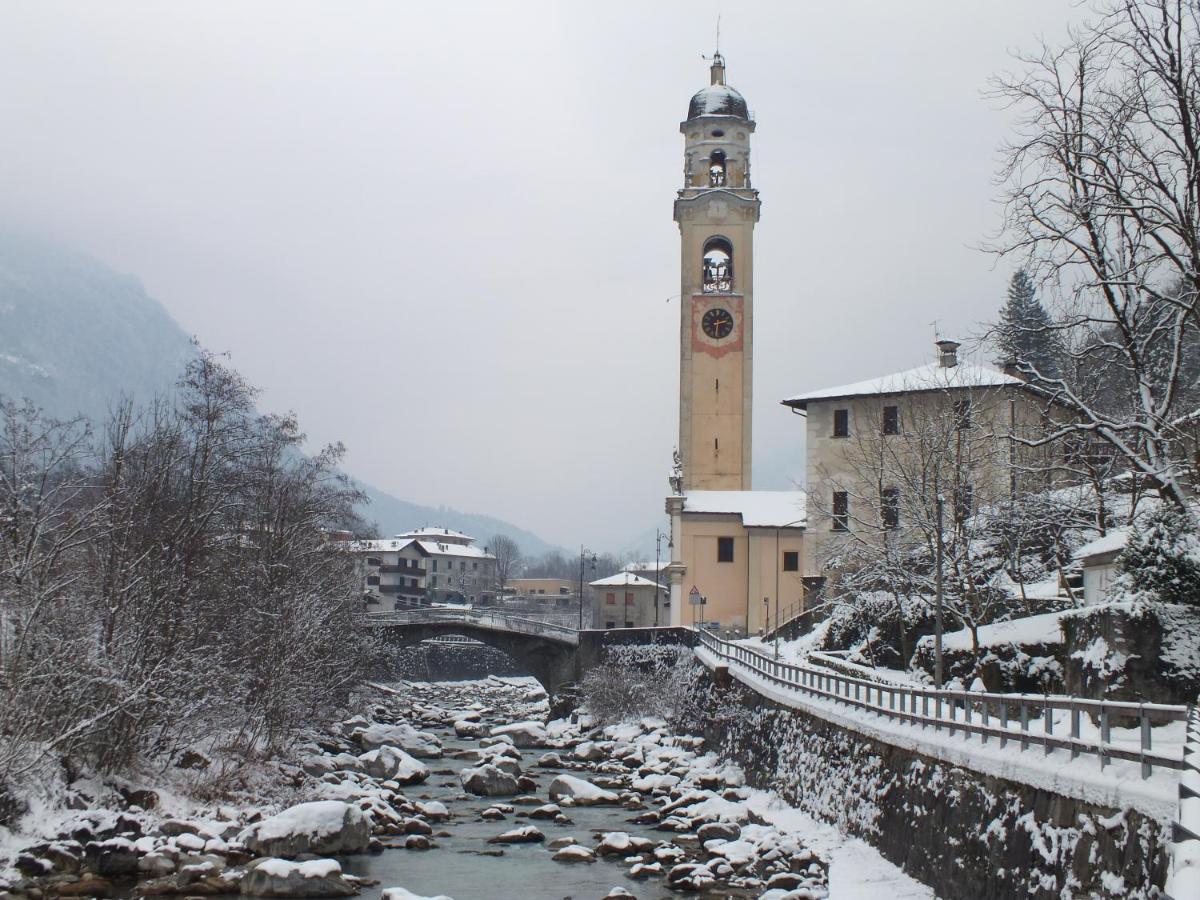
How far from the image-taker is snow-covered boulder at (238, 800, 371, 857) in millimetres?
29438

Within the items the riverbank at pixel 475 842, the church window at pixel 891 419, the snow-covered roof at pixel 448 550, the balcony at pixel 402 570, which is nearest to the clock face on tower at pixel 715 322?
the church window at pixel 891 419

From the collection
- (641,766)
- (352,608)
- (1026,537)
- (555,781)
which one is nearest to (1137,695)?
(1026,537)

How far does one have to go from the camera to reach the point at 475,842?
32.9 meters

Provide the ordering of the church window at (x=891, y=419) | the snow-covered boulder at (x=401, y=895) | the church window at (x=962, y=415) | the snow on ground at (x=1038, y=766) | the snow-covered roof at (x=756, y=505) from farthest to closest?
1. the snow-covered roof at (x=756, y=505)
2. the church window at (x=891, y=419)
3. the church window at (x=962, y=415)
4. the snow-covered boulder at (x=401, y=895)
5. the snow on ground at (x=1038, y=766)

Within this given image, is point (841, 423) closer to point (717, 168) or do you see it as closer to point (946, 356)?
point (946, 356)

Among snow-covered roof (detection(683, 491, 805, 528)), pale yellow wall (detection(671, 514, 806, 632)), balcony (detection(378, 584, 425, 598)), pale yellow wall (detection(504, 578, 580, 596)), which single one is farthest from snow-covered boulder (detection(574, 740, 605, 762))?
pale yellow wall (detection(504, 578, 580, 596))

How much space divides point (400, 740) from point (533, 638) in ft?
71.9

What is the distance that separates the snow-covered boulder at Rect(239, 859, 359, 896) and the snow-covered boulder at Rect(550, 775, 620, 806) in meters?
13.9

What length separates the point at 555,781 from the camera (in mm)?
41156

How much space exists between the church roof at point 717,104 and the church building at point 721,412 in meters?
0.06

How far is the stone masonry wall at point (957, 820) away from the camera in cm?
1462

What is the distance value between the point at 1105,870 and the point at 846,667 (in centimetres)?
2763

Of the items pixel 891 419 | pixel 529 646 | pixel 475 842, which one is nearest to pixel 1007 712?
pixel 475 842

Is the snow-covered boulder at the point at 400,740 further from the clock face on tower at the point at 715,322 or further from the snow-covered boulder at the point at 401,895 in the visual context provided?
the clock face on tower at the point at 715,322
